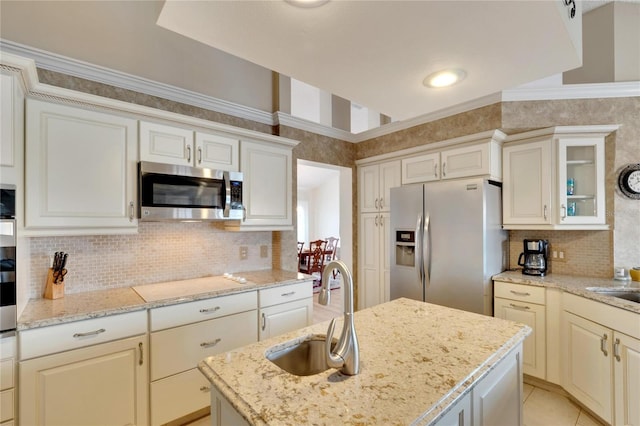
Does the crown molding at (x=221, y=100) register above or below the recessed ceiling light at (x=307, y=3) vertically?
above

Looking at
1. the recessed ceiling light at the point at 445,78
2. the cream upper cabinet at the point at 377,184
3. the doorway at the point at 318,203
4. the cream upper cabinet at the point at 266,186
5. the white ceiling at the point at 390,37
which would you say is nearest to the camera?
the white ceiling at the point at 390,37

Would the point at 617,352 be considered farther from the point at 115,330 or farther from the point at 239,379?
the point at 115,330

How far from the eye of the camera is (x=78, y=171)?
6.23 feet

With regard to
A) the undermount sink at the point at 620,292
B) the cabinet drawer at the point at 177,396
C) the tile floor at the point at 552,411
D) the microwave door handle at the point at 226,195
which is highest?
the microwave door handle at the point at 226,195

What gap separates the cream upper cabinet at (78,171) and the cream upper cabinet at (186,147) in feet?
0.31

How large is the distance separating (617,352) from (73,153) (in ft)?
12.3

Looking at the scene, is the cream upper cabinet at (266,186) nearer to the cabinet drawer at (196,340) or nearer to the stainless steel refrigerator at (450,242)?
the cabinet drawer at (196,340)

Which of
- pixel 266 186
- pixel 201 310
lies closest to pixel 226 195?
pixel 266 186

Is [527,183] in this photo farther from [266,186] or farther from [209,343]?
[209,343]

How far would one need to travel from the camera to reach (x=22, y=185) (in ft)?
5.56

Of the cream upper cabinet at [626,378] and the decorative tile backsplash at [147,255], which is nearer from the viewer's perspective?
the cream upper cabinet at [626,378]

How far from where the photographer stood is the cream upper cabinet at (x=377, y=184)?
3516 mm

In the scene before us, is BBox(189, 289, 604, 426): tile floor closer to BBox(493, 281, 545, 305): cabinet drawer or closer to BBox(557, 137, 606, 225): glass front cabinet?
BBox(493, 281, 545, 305): cabinet drawer

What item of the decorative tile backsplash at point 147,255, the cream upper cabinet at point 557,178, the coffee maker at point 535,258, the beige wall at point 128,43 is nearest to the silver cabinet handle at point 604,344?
the coffee maker at point 535,258
